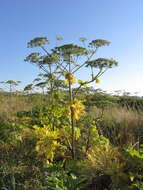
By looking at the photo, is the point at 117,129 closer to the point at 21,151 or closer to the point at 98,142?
the point at 98,142

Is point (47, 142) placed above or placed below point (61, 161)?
above

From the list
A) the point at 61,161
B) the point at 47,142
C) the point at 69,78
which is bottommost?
the point at 61,161

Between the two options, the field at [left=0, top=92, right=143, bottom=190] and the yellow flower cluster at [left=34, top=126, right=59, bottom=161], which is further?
the yellow flower cluster at [left=34, top=126, right=59, bottom=161]

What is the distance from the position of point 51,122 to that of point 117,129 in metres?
2.26

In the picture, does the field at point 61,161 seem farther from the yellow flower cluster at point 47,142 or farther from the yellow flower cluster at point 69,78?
the yellow flower cluster at point 69,78

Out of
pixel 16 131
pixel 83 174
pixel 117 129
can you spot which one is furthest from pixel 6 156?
pixel 117 129

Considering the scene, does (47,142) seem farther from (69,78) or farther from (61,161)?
(69,78)

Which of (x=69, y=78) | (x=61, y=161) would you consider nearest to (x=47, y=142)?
(x=61, y=161)

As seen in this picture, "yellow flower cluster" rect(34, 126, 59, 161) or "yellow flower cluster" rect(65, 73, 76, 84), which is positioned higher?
"yellow flower cluster" rect(65, 73, 76, 84)

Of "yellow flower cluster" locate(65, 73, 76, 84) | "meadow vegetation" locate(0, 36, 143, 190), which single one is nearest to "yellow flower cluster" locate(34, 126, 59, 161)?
"meadow vegetation" locate(0, 36, 143, 190)

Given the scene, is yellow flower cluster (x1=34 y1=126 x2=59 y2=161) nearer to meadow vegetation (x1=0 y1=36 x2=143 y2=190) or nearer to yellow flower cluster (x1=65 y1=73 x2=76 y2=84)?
meadow vegetation (x1=0 y1=36 x2=143 y2=190)

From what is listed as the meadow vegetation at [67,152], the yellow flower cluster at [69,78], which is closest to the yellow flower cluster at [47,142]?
the meadow vegetation at [67,152]

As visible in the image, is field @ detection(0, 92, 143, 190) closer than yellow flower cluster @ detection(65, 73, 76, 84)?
Yes

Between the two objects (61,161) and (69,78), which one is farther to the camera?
(61,161)
